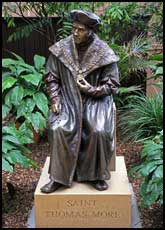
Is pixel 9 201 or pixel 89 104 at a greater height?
pixel 89 104

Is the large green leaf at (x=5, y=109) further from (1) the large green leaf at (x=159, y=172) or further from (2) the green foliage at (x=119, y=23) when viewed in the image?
(1) the large green leaf at (x=159, y=172)

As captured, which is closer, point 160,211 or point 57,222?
point 57,222

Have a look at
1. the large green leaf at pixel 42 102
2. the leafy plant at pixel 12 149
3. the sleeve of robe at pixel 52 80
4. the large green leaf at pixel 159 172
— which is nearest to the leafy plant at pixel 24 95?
the large green leaf at pixel 42 102

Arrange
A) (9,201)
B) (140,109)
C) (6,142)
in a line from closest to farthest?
(6,142), (9,201), (140,109)

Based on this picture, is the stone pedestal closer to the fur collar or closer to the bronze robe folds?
the bronze robe folds

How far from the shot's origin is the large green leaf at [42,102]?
17.6 ft

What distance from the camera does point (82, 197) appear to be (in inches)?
140

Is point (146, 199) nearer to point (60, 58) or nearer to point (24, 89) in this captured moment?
point (60, 58)

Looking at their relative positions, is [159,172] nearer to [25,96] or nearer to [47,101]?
[47,101]

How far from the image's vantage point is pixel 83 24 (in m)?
3.59

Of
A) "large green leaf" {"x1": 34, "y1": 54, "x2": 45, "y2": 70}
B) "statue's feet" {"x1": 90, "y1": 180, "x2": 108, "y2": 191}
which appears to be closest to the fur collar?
"statue's feet" {"x1": 90, "y1": 180, "x2": 108, "y2": 191}

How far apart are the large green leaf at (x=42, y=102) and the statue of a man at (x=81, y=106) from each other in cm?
155

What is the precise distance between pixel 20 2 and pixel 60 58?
3206mm

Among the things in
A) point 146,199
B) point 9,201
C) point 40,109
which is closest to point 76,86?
point 146,199
